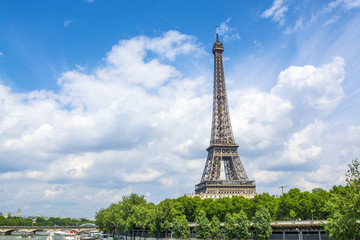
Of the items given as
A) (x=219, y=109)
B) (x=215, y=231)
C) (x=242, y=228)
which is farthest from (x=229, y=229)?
(x=219, y=109)

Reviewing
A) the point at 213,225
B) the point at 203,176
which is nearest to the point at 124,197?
the point at 213,225

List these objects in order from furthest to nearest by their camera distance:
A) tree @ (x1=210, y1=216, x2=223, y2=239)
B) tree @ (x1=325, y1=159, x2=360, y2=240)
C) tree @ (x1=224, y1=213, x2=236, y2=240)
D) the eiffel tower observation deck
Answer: the eiffel tower observation deck < tree @ (x1=210, y1=216, x2=223, y2=239) < tree @ (x1=224, y1=213, x2=236, y2=240) < tree @ (x1=325, y1=159, x2=360, y2=240)

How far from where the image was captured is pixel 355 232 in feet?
158

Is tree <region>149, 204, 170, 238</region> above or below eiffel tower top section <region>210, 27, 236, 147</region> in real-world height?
below

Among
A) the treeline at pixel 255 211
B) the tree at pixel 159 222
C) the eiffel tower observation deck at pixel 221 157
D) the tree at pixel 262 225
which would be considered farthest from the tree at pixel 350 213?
the eiffel tower observation deck at pixel 221 157

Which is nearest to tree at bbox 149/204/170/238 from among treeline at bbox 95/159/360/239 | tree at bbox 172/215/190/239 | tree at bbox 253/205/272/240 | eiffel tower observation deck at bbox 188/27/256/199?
treeline at bbox 95/159/360/239

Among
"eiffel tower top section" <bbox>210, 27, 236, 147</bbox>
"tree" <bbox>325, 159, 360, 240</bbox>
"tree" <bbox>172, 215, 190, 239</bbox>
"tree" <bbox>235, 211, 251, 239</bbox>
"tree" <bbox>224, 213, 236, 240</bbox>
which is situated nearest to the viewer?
"tree" <bbox>325, 159, 360, 240</bbox>

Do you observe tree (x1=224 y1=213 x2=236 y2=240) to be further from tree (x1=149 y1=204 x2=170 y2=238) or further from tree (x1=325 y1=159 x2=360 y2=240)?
tree (x1=325 y1=159 x2=360 y2=240)

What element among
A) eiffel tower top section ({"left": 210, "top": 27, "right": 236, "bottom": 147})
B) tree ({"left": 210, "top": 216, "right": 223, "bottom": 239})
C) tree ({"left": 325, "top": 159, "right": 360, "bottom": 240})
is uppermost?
eiffel tower top section ({"left": 210, "top": 27, "right": 236, "bottom": 147})

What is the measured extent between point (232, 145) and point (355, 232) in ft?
390

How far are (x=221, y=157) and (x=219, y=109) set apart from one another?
26.5 metres

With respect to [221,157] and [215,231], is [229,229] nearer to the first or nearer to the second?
[215,231]

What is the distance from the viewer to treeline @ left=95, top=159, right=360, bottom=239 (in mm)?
48250

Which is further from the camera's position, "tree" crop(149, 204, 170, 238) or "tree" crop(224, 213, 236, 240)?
"tree" crop(149, 204, 170, 238)
